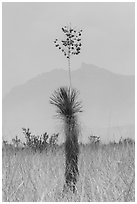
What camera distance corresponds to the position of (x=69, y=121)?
3.92 m

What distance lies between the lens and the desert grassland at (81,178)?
357cm

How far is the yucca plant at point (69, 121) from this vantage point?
388 cm

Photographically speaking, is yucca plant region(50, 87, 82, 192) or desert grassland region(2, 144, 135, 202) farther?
yucca plant region(50, 87, 82, 192)

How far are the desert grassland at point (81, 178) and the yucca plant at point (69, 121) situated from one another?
103 millimetres

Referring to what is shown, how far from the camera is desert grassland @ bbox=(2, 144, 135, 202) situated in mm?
3574

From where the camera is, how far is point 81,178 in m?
3.98

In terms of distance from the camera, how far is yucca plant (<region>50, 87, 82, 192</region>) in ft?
12.7

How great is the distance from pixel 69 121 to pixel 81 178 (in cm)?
52

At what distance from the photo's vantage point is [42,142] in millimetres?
6203

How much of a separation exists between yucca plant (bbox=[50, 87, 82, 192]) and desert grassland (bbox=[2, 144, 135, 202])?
10cm

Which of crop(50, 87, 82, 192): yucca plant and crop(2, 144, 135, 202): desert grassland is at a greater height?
crop(50, 87, 82, 192): yucca plant

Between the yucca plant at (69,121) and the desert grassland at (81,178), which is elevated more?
the yucca plant at (69,121)

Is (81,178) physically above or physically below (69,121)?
below

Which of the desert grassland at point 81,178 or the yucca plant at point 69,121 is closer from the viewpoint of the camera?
the desert grassland at point 81,178
